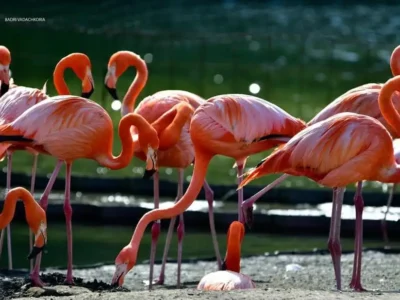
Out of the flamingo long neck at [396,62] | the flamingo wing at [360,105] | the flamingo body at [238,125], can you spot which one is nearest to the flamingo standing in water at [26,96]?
the flamingo body at [238,125]

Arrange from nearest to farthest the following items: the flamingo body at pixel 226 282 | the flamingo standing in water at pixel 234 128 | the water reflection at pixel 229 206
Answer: the flamingo body at pixel 226 282, the flamingo standing in water at pixel 234 128, the water reflection at pixel 229 206

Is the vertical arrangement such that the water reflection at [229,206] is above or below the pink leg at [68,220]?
below

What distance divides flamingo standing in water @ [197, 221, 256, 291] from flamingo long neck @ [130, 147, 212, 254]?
15.3 inches

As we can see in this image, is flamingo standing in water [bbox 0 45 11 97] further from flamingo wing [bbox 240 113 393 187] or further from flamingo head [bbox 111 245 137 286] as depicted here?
flamingo wing [bbox 240 113 393 187]

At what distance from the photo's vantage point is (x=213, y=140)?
7.45 metres

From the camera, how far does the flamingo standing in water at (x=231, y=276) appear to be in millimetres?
6459

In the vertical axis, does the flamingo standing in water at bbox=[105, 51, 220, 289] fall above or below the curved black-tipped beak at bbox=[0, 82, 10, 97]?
below

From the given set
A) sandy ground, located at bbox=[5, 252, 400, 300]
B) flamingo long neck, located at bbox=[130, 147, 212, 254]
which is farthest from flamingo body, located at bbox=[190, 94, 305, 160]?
sandy ground, located at bbox=[5, 252, 400, 300]

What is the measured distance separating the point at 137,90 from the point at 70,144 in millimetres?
Answer: 1302

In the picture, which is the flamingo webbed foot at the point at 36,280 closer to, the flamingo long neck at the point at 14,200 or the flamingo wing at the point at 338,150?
the flamingo long neck at the point at 14,200

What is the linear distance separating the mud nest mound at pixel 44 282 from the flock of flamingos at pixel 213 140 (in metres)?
0.11

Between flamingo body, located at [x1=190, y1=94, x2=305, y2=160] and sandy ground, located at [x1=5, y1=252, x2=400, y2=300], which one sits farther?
sandy ground, located at [x1=5, y1=252, x2=400, y2=300]

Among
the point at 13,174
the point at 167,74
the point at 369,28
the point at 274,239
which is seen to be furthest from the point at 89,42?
the point at 274,239

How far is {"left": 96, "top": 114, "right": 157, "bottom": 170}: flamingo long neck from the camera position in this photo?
24.5 feet
